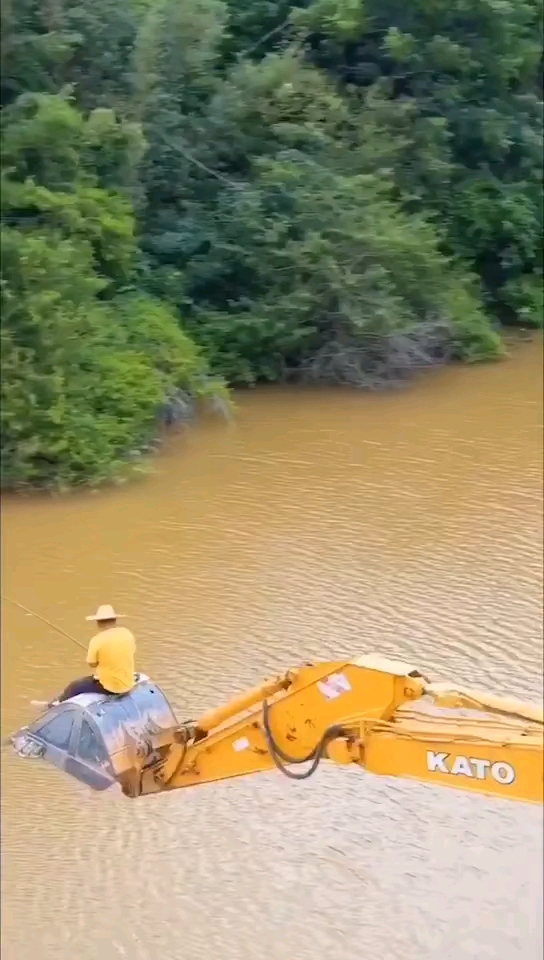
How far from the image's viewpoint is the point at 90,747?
2.68 meters

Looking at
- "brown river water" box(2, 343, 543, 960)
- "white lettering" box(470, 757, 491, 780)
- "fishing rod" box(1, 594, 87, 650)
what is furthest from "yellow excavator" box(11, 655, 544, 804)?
"fishing rod" box(1, 594, 87, 650)

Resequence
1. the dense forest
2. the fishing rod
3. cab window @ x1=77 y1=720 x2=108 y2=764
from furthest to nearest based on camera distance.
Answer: the dense forest < the fishing rod < cab window @ x1=77 y1=720 x2=108 y2=764

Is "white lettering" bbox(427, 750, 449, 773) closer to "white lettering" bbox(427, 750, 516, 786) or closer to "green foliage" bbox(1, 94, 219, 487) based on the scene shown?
"white lettering" bbox(427, 750, 516, 786)

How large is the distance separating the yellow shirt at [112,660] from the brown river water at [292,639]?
0.42m

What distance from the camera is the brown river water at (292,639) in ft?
10.1

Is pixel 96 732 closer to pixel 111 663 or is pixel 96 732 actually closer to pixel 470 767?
pixel 111 663

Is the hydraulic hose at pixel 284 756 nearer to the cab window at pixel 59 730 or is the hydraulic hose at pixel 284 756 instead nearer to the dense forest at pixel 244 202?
the cab window at pixel 59 730

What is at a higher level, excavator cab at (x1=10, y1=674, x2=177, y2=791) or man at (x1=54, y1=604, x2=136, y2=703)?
man at (x1=54, y1=604, x2=136, y2=703)

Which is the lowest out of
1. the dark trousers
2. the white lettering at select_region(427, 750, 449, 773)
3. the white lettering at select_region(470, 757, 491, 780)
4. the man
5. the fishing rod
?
the fishing rod

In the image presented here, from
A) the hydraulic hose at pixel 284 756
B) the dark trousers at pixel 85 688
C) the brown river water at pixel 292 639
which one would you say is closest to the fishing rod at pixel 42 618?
the brown river water at pixel 292 639

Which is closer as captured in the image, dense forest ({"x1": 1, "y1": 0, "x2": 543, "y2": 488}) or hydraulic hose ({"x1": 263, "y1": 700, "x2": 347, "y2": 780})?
hydraulic hose ({"x1": 263, "y1": 700, "x2": 347, "y2": 780})

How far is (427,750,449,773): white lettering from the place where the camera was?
2014mm

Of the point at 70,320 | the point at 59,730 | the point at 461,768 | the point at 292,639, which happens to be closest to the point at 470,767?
the point at 461,768

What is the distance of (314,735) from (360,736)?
145mm
